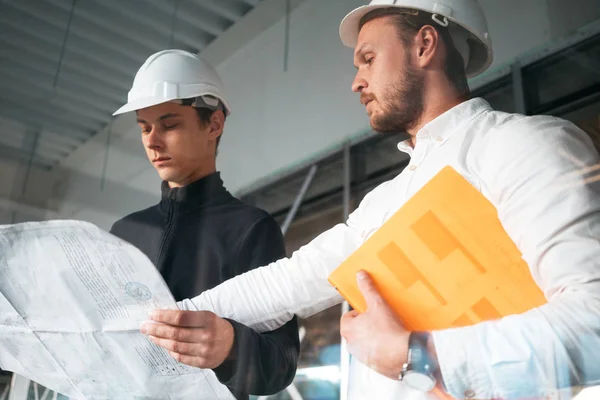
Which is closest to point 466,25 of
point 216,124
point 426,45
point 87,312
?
point 426,45

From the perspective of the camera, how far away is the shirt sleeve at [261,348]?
1047mm

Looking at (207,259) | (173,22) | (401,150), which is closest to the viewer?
(401,150)

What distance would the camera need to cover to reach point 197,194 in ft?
4.27

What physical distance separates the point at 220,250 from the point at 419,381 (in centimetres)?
60

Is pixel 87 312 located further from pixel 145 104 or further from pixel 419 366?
pixel 419 366

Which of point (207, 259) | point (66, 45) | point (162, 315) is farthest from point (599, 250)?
point (66, 45)

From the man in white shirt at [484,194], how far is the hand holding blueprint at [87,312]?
7cm

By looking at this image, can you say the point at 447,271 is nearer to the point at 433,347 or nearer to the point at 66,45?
the point at 433,347

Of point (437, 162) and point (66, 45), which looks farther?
point (66, 45)

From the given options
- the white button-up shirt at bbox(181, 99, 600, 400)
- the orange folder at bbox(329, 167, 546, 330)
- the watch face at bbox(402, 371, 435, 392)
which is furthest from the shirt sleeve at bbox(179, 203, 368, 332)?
the watch face at bbox(402, 371, 435, 392)

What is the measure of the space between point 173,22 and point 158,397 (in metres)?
0.97

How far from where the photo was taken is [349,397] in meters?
0.94

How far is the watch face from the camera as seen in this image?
702mm

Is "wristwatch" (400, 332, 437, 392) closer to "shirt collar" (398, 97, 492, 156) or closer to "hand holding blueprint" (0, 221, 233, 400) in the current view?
"shirt collar" (398, 97, 492, 156)
